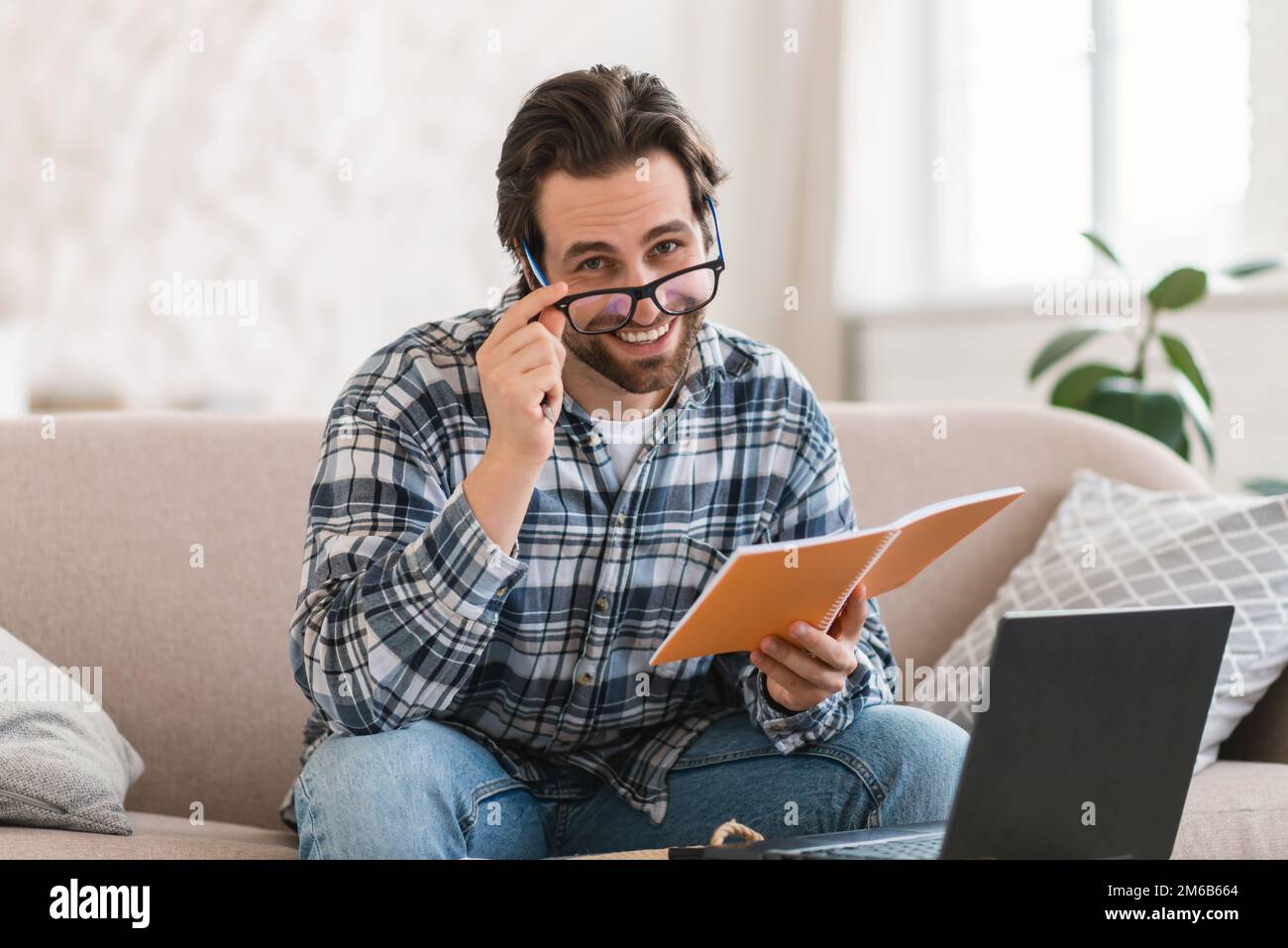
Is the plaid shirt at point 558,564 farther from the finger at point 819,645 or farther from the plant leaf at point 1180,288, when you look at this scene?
the plant leaf at point 1180,288

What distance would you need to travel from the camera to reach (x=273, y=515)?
1.77 meters

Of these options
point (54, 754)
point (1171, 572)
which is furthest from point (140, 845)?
point (1171, 572)

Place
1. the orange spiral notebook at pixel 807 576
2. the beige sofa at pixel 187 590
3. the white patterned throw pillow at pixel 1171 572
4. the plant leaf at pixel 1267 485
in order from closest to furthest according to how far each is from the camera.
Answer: the orange spiral notebook at pixel 807 576 → the white patterned throw pillow at pixel 1171 572 → the beige sofa at pixel 187 590 → the plant leaf at pixel 1267 485

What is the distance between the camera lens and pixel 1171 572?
1609 mm

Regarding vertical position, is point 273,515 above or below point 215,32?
below

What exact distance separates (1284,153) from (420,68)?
7.17ft

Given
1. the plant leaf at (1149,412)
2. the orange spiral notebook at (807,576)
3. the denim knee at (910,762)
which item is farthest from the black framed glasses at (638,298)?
the plant leaf at (1149,412)

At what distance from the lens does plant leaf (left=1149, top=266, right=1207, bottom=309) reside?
249 cm

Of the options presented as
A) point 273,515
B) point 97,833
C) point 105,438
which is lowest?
point 97,833

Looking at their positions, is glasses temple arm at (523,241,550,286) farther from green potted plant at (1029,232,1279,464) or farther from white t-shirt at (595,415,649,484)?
green potted plant at (1029,232,1279,464)

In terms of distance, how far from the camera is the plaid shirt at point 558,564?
1175mm

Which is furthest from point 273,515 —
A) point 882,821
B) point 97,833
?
point 882,821

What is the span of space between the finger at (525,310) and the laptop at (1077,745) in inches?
19.6
